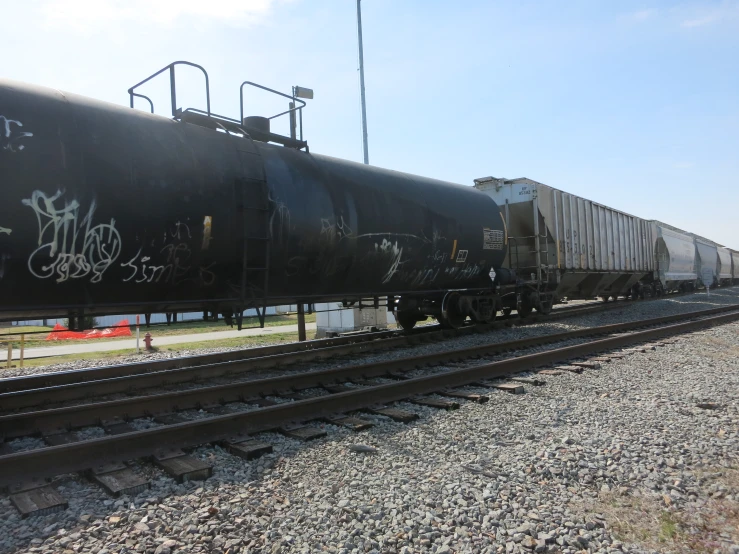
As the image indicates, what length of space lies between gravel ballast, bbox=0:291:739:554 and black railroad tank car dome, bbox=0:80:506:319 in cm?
246

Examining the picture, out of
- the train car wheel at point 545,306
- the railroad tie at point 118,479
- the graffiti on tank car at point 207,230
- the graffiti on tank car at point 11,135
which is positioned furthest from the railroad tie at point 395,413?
the train car wheel at point 545,306

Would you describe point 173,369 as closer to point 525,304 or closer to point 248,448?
point 248,448

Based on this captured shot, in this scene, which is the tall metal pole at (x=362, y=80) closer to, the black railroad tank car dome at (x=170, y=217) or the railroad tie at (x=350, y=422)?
the black railroad tank car dome at (x=170, y=217)

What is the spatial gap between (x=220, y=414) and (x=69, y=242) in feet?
8.02

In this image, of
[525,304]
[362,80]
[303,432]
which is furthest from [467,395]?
[362,80]

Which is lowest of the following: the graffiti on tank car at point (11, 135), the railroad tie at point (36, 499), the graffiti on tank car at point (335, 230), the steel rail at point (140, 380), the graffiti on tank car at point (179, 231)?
the railroad tie at point (36, 499)

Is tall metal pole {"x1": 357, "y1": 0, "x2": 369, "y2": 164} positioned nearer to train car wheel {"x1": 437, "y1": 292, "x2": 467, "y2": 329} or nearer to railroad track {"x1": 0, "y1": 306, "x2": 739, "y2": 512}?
train car wheel {"x1": 437, "y1": 292, "x2": 467, "y2": 329}

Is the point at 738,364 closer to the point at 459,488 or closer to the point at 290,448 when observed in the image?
the point at 459,488

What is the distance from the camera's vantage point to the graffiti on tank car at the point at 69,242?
502 centimetres

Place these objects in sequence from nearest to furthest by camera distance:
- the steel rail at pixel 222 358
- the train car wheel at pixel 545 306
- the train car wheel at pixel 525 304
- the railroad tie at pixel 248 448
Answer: the railroad tie at pixel 248 448 → the steel rail at pixel 222 358 → the train car wheel at pixel 525 304 → the train car wheel at pixel 545 306

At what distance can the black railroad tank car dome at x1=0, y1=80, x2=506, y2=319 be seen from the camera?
5.02m

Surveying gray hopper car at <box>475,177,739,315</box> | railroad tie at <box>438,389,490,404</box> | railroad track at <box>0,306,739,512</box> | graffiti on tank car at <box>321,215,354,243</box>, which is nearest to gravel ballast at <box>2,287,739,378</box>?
gray hopper car at <box>475,177,739,315</box>

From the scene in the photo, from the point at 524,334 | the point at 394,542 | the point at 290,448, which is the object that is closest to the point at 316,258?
the point at 290,448

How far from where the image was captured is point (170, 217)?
5.95 meters
